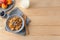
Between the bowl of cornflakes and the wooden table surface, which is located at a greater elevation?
the bowl of cornflakes

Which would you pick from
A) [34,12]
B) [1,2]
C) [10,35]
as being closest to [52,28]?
[34,12]

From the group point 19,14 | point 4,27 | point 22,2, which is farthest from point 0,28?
point 22,2

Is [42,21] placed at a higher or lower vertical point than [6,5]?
lower

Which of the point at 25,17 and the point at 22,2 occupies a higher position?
the point at 22,2

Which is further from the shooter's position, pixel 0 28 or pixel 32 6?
pixel 32 6

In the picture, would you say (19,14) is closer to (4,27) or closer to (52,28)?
(4,27)

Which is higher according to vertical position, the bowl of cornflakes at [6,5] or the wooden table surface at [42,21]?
the bowl of cornflakes at [6,5]

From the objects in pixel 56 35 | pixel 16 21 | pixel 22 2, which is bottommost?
Result: pixel 56 35
